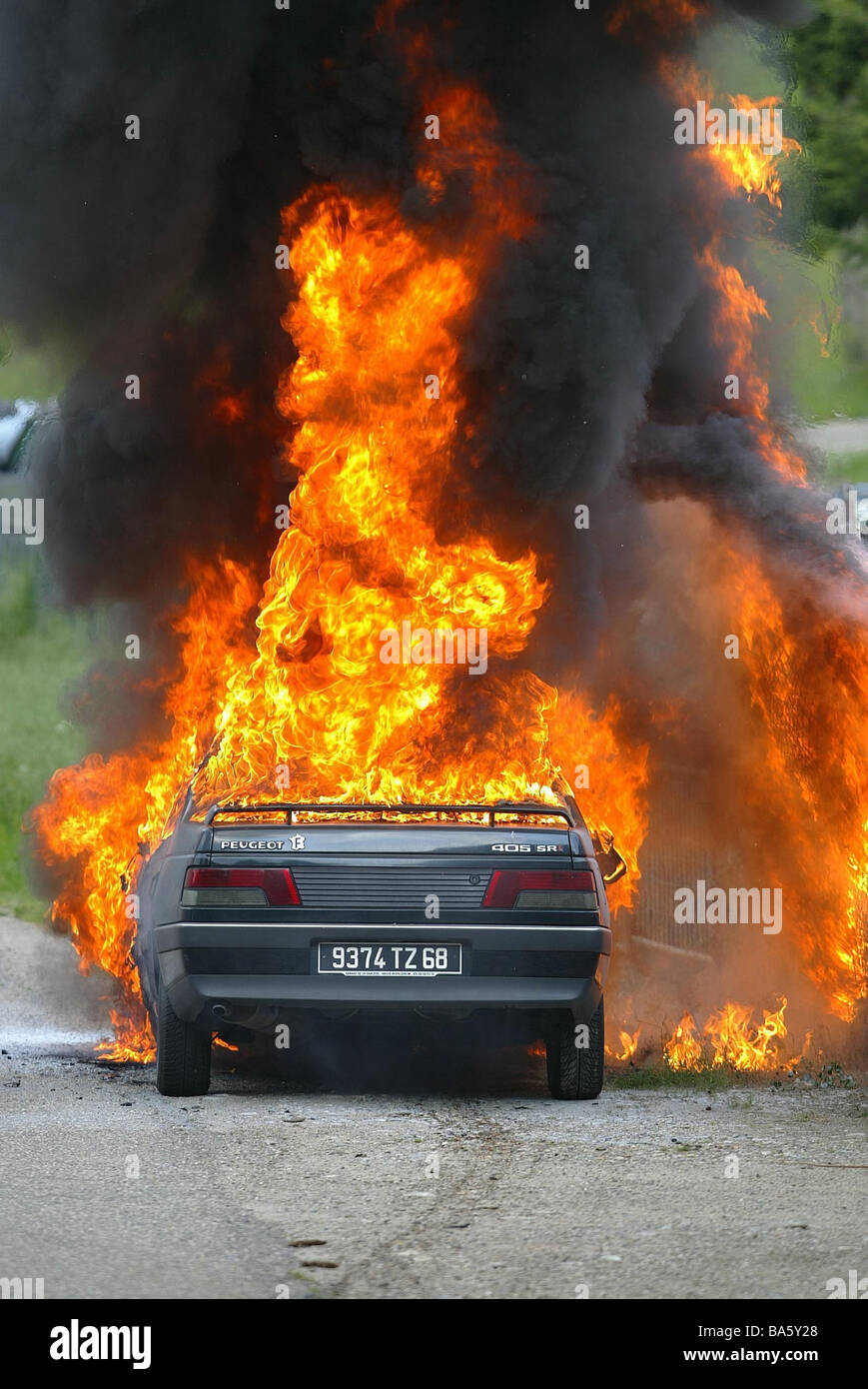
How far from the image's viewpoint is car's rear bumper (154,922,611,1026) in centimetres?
802

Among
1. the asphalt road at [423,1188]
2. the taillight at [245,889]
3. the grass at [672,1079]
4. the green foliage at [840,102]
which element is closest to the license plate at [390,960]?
the taillight at [245,889]

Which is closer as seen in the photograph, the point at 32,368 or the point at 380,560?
the point at 380,560

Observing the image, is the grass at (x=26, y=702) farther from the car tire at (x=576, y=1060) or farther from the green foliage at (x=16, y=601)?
the car tire at (x=576, y=1060)

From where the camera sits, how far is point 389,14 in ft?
39.5

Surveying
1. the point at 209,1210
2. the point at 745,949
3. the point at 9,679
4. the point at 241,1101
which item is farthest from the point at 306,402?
the point at 9,679

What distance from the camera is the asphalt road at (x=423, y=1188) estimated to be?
5.08m

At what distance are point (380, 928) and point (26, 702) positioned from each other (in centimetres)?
2262

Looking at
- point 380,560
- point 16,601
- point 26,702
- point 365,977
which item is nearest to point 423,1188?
point 365,977

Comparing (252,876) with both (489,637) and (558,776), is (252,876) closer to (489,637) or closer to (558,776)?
(558,776)

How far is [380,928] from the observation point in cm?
810

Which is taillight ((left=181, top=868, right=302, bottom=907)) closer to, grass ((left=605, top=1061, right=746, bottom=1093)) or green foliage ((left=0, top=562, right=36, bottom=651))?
grass ((left=605, top=1061, right=746, bottom=1093))

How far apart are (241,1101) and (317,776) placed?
6.31ft

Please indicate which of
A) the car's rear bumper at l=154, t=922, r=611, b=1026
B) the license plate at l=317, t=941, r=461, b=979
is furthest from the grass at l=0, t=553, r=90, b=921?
the license plate at l=317, t=941, r=461, b=979

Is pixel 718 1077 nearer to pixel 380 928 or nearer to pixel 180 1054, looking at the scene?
pixel 380 928
